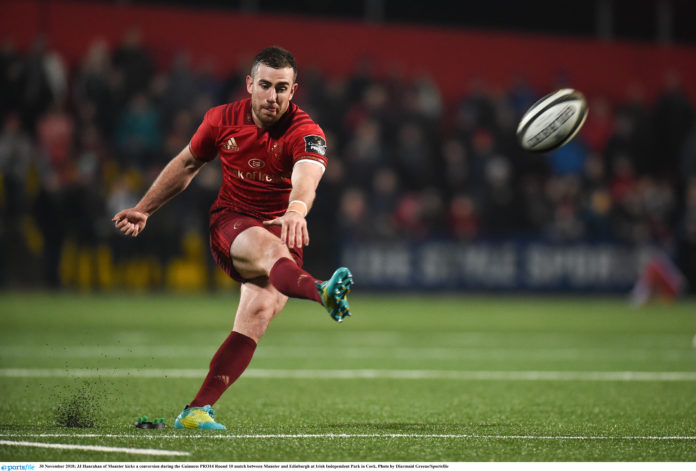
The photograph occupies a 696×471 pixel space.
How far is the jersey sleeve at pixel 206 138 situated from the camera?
580cm

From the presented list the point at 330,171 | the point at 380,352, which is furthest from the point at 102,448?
the point at 330,171

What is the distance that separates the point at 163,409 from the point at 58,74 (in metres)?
12.7

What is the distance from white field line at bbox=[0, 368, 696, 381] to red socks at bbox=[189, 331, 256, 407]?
2.76m

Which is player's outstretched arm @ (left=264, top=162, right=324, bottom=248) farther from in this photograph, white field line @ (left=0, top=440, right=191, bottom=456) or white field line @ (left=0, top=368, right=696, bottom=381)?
white field line @ (left=0, top=368, right=696, bottom=381)

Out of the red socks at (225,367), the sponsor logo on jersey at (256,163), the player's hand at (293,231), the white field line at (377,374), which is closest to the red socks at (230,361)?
the red socks at (225,367)

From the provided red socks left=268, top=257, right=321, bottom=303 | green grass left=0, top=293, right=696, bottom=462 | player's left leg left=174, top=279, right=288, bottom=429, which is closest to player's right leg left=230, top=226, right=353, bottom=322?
red socks left=268, top=257, right=321, bottom=303

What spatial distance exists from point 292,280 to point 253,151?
1.02m

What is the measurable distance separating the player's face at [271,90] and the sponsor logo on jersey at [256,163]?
0.25 m

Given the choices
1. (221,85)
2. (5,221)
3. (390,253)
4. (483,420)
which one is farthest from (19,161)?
(483,420)

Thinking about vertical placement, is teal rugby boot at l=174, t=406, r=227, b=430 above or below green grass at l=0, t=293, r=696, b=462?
above

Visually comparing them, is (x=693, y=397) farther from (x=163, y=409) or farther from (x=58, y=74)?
(x=58, y=74)

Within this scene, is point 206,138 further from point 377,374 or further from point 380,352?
point 380,352

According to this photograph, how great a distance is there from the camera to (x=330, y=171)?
17641 mm

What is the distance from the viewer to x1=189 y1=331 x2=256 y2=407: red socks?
5543 mm
